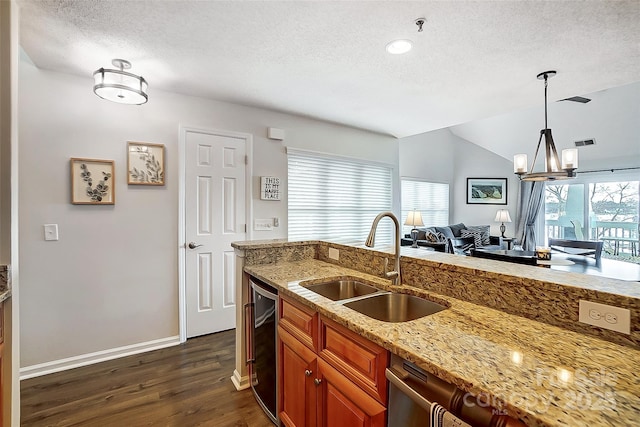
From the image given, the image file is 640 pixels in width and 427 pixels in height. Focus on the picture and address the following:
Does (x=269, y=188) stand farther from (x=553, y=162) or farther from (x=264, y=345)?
(x=553, y=162)

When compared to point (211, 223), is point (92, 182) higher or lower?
higher

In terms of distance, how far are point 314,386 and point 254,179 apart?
2.39 metres

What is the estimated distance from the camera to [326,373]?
1.27m

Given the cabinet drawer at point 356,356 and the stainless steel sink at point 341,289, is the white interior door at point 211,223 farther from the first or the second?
the cabinet drawer at point 356,356

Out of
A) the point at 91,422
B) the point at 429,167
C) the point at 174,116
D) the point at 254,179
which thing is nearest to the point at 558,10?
the point at 254,179

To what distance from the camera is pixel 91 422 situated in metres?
1.78

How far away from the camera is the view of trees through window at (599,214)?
4.95 meters

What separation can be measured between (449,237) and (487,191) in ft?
6.98

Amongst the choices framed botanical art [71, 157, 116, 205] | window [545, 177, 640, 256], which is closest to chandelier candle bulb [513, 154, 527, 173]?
window [545, 177, 640, 256]

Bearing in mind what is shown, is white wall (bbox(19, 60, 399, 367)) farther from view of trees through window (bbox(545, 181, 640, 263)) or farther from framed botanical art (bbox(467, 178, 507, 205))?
view of trees through window (bbox(545, 181, 640, 263))

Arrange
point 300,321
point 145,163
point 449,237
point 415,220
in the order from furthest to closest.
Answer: point 449,237 → point 415,220 → point 145,163 → point 300,321

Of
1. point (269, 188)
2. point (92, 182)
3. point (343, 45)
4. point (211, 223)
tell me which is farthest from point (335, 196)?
point (92, 182)

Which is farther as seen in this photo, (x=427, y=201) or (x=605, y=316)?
(x=427, y=201)

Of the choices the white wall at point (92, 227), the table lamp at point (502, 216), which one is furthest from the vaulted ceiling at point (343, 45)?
the table lamp at point (502, 216)
